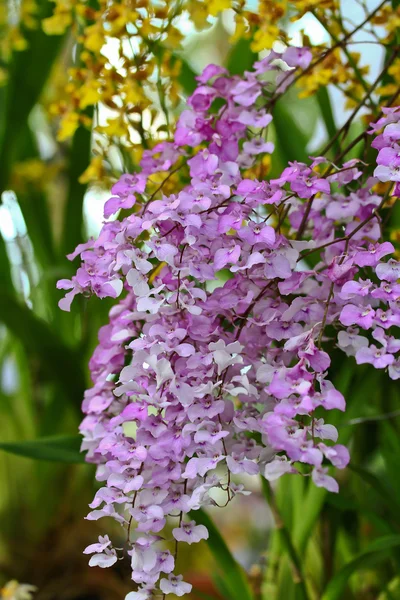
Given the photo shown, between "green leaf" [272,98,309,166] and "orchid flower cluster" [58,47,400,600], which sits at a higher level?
"green leaf" [272,98,309,166]

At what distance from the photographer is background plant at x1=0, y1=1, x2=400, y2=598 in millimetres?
521

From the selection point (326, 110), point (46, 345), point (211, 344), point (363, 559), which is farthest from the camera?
point (46, 345)

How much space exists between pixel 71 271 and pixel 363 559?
45 centimetres

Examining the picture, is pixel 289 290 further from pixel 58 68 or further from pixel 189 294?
pixel 58 68

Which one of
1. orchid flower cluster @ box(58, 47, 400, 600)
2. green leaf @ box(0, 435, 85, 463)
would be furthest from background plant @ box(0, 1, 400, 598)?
orchid flower cluster @ box(58, 47, 400, 600)

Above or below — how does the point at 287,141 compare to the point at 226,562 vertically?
above

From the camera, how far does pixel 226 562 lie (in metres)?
0.54

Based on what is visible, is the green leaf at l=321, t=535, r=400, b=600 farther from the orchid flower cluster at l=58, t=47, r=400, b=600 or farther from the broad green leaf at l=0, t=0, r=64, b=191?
the broad green leaf at l=0, t=0, r=64, b=191

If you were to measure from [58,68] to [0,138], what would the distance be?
1.05ft

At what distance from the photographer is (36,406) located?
887 millimetres

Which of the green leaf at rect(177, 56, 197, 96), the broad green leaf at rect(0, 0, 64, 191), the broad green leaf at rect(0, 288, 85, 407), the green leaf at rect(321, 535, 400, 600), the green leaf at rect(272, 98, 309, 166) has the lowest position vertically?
the green leaf at rect(321, 535, 400, 600)

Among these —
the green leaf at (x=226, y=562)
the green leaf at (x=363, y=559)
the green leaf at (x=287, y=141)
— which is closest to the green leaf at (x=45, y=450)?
the green leaf at (x=226, y=562)

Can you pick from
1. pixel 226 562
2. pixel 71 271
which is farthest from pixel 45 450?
pixel 71 271

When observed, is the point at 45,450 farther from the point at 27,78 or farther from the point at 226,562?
the point at 27,78
